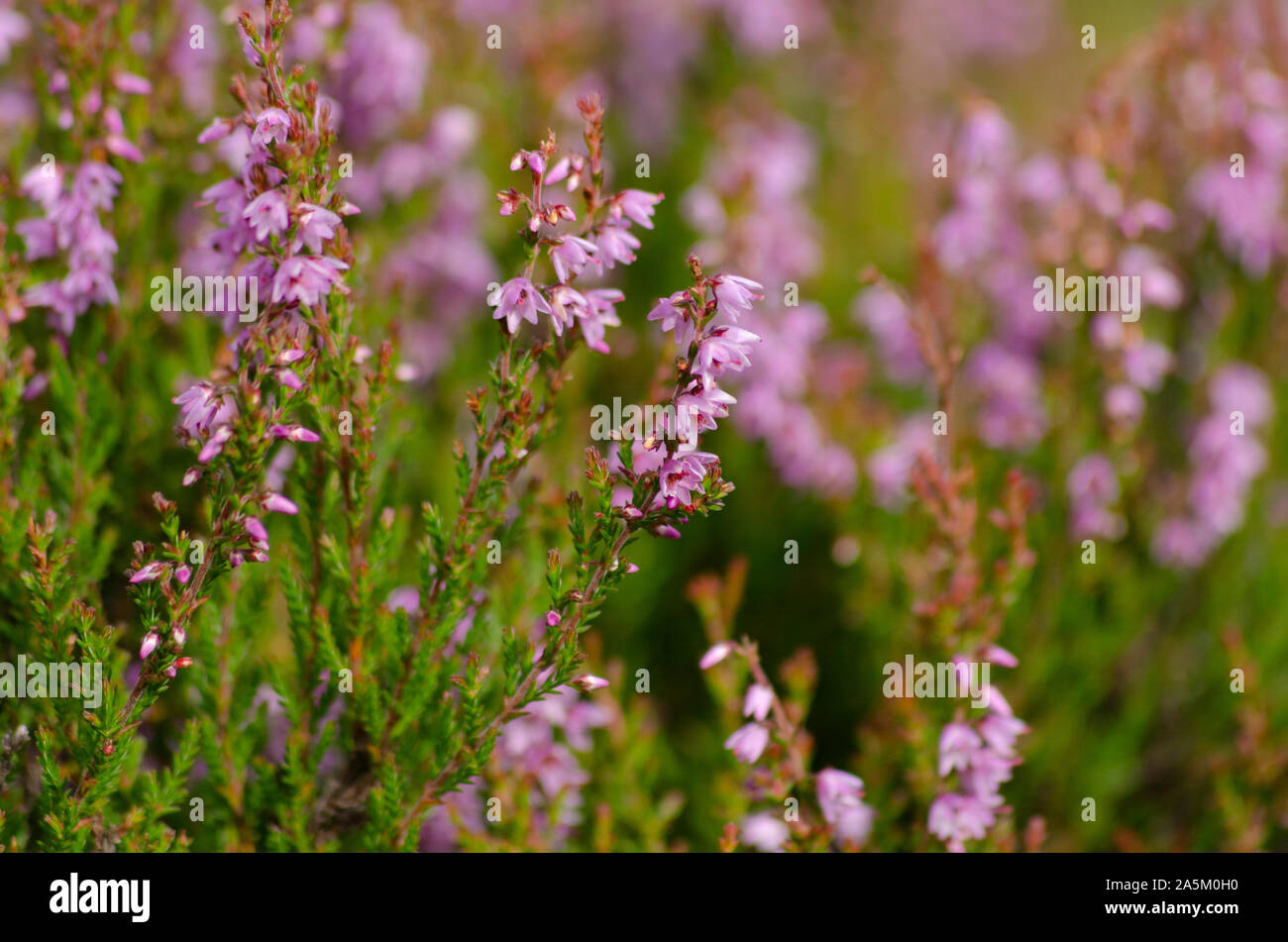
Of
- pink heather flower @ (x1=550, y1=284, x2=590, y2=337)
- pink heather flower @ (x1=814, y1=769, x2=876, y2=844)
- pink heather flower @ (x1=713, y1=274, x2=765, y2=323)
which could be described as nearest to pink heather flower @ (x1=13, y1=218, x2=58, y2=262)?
pink heather flower @ (x1=550, y1=284, x2=590, y2=337)

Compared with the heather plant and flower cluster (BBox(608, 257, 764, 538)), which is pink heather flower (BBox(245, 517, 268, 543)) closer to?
the heather plant

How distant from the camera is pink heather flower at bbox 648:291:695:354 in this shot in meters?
1.92

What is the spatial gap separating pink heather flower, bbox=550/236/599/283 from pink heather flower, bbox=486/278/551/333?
65mm

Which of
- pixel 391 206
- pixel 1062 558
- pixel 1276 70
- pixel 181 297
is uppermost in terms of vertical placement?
pixel 1276 70

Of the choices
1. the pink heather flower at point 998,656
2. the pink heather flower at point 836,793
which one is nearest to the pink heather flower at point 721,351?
the pink heather flower at point 836,793

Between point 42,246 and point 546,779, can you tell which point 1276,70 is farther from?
point 42,246

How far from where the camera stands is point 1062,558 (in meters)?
3.67

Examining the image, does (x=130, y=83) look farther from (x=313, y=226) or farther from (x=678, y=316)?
(x=678, y=316)

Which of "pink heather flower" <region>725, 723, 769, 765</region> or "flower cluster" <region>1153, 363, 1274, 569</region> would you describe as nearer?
"pink heather flower" <region>725, 723, 769, 765</region>

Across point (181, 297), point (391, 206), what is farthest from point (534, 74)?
point (181, 297)

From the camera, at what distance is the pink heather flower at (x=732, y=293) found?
1.92 metres

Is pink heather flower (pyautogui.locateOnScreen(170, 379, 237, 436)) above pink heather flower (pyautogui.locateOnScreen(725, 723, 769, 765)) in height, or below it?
above

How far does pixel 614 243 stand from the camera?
208 cm

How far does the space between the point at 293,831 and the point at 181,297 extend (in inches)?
60.9
